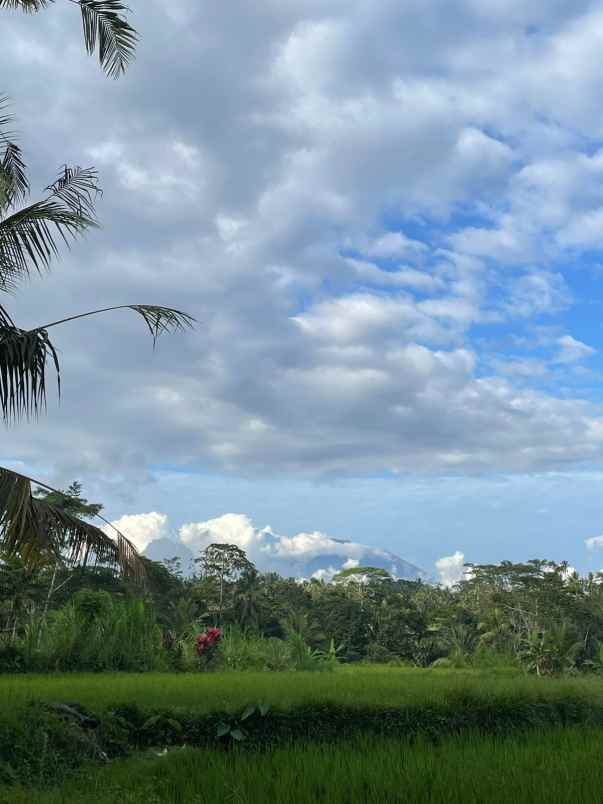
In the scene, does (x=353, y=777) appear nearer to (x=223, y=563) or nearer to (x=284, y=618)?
(x=284, y=618)

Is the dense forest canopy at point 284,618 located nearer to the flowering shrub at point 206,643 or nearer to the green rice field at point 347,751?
the flowering shrub at point 206,643

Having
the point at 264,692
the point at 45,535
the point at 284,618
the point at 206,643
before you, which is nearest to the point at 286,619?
the point at 284,618

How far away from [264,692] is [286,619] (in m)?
24.6

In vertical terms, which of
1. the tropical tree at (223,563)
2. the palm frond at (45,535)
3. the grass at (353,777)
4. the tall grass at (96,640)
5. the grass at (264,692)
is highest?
the tropical tree at (223,563)

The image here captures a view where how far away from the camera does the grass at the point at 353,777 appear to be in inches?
223

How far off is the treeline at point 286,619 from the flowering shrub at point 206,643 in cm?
11

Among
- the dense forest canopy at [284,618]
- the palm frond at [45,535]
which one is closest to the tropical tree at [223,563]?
the dense forest canopy at [284,618]

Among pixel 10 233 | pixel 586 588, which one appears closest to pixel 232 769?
pixel 10 233

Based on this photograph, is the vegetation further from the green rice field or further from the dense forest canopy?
the green rice field

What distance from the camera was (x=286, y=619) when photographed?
107ft

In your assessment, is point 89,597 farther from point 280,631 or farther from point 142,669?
point 280,631

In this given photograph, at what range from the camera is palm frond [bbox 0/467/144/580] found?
7883 millimetres

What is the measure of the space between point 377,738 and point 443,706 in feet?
3.27

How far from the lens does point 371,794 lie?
577 cm
